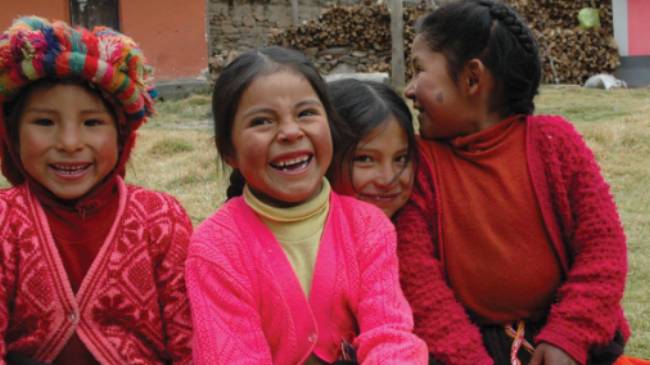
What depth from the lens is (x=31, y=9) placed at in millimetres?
10805

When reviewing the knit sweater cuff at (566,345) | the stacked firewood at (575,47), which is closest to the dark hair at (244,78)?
the knit sweater cuff at (566,345)

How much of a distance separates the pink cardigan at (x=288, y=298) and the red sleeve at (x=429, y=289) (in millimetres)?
141

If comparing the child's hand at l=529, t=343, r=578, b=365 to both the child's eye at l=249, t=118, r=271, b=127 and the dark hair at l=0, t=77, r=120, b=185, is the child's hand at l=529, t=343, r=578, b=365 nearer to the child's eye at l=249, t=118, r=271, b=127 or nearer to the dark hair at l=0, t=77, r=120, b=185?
the child's eye at l=249, t=118, r=271, b=127

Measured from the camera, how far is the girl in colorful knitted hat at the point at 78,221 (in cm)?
198

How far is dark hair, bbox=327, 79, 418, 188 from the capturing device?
229cm

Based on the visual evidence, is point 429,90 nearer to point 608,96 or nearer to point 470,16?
point 470,16

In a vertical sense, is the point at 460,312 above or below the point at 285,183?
below

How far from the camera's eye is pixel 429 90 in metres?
2.28

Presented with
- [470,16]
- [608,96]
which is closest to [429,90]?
[470,16]

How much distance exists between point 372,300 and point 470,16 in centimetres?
83

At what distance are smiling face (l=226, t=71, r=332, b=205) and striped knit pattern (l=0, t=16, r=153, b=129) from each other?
30cm

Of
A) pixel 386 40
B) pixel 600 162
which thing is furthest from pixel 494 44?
pixel 386 40

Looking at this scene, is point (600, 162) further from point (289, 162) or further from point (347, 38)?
point (347, 38)

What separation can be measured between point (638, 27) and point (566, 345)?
13.2 meters
